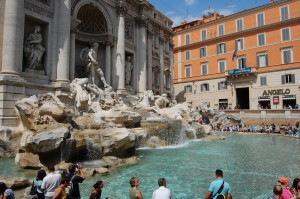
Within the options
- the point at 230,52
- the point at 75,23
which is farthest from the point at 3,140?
the point at 230,52

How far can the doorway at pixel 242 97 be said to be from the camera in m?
34.1

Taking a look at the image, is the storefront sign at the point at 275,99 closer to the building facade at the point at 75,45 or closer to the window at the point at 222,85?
the window at the point at 222,85

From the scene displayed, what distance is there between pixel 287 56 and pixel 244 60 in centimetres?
501

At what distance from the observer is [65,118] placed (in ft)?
33.5

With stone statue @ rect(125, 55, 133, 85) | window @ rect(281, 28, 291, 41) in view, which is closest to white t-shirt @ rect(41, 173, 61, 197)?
stone statue @ rect(125, 55, 133, 85)

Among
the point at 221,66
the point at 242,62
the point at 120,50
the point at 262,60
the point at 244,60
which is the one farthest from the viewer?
the point at 221,66

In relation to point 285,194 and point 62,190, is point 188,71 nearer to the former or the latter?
point 285,194

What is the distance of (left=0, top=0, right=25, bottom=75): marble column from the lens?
12.7m

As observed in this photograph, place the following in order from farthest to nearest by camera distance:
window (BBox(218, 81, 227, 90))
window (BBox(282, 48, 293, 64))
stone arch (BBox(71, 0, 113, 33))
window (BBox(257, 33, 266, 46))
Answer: window (BBox(218, 81, 227, 90)) < window (BBox(257, 33, 266, 46)) < window (BBox(282, 48, 293, 64)) < stone arch (BBox(71, 0, 113, 33))

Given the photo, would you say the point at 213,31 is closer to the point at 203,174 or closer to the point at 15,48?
the point at 15,48

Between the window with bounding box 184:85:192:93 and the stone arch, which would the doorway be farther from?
the stone arch

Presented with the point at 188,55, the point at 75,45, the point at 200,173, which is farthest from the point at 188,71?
the point at 200,173

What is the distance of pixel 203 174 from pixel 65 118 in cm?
570

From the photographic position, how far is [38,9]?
15.0m
